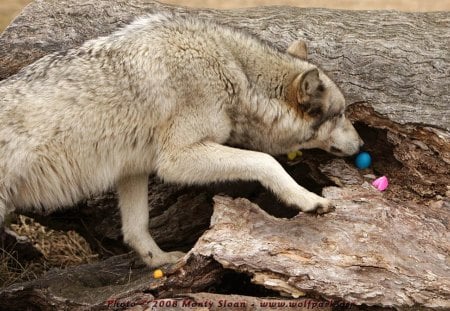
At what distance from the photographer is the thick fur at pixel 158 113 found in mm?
5688

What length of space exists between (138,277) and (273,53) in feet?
6.44

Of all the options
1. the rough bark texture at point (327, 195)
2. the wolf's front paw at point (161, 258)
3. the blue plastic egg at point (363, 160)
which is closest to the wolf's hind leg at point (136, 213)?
the wolf's front paw at point (161, 258)

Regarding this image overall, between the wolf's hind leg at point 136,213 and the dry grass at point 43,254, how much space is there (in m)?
1.44

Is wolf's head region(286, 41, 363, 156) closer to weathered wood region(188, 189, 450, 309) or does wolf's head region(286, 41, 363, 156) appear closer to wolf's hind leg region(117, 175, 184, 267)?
weathered wood region(188, 189, 450, 309)

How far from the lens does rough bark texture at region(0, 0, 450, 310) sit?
17.2ft

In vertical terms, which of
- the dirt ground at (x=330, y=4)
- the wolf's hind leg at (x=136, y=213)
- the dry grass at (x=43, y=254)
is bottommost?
the dry grass at (x=43, y=254)

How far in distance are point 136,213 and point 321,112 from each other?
1620 millimetres

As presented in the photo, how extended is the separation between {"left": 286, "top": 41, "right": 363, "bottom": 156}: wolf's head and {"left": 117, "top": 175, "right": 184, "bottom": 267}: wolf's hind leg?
130 centimetres

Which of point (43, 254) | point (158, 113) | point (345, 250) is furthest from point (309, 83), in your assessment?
point (43, 254)

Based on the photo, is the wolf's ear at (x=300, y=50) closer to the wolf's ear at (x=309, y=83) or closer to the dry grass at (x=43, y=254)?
the wolf's ear at (x=309, y=83)

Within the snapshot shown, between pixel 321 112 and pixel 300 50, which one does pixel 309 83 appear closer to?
pixel 321 112

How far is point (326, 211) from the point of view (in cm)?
558

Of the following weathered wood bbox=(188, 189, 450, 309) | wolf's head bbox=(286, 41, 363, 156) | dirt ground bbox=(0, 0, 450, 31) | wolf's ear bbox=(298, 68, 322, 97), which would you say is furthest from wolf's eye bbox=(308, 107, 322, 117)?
dirt ground bbox=(0, 0, 450, 31)

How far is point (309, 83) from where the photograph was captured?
589 cm
